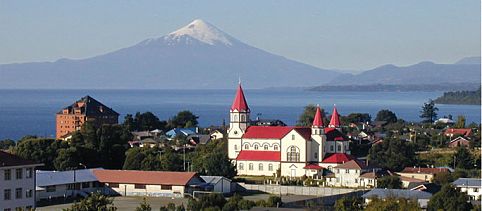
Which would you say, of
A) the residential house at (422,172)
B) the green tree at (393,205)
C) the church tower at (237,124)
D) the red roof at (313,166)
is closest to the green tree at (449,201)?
the green tree at (393,205)

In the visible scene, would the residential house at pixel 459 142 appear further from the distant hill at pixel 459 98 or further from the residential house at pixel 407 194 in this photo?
the distant hill at pixel 459 98

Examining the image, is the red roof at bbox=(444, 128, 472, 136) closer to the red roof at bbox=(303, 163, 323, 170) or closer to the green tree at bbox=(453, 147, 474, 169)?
the green tree at bbox=(453, 147, 474, 169)

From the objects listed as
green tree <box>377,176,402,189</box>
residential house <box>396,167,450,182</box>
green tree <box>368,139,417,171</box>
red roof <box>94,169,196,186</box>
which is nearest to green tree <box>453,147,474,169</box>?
green tree <box>368,139,417,171</box>

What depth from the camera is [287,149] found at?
42562 mm

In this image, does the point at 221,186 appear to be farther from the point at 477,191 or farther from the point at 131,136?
the point at 131,136

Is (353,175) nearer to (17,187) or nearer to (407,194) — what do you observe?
(407,194)

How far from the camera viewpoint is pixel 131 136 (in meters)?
53.7

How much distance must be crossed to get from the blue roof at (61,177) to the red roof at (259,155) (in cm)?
847

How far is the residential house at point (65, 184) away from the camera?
33.2 meters

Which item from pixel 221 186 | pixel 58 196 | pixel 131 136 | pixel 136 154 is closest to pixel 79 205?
pixel 58 196

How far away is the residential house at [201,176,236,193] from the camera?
117 feet

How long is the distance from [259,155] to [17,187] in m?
21.0

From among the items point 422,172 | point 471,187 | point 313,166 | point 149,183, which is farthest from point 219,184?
point 471,187

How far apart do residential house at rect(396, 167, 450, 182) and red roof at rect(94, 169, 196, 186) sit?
26.2 ft
